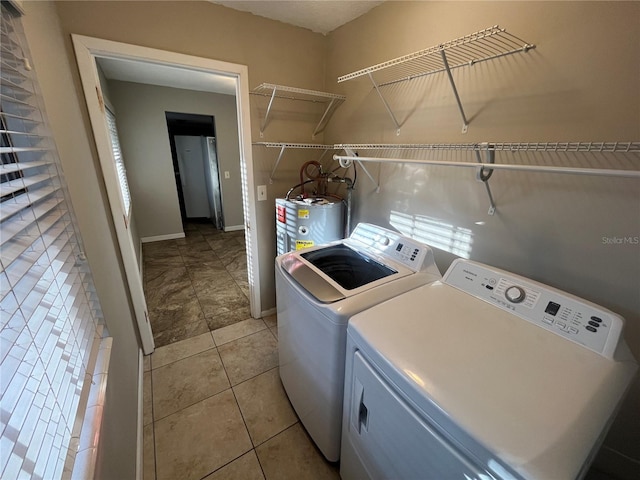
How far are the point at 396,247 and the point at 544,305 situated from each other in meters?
0.67

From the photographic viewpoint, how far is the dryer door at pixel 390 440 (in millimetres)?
683

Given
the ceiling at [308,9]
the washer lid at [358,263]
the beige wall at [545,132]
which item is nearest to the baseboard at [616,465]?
the beige wall at [545,132]

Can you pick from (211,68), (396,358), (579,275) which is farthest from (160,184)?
(579,275)

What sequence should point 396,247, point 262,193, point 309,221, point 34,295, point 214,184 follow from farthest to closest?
point 214,184
point 262,193
point 309,221
point 396,247
point 34,295

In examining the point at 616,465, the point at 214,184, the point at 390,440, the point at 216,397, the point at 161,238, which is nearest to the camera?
the point at 390,440

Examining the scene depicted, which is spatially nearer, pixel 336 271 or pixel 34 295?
pixel 34 295

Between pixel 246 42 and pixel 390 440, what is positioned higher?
pixel 246 42

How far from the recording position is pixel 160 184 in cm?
423

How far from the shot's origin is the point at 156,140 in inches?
160

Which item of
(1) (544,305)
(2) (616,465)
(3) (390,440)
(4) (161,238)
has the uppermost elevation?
(1) (544,305)

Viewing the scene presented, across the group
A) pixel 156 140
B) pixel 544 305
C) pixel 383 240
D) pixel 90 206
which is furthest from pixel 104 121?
pixel 156 140

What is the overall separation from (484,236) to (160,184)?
451cm

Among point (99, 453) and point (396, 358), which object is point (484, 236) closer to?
point (396, 358)

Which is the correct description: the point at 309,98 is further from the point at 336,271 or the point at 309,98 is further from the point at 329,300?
the point at 329,300
